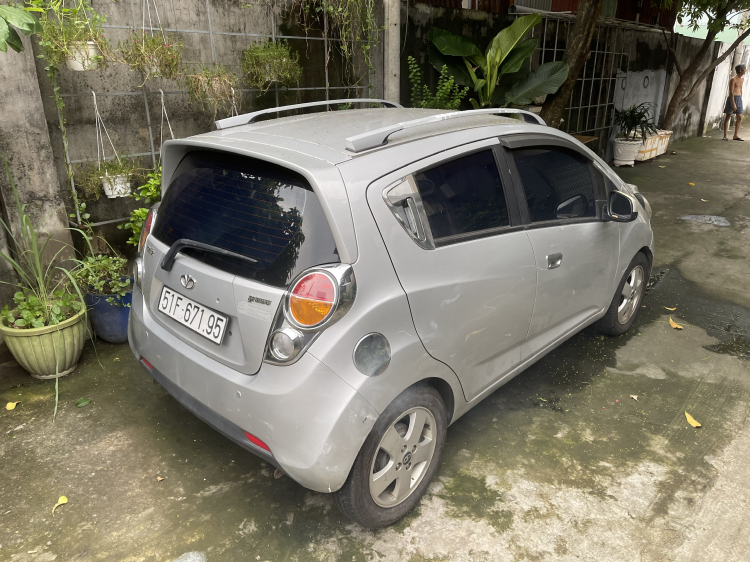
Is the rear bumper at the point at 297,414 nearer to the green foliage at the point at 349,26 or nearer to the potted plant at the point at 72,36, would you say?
the potted plant at the point at 72,36

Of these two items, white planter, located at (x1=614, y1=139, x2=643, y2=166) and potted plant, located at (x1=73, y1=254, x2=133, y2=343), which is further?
white planter, located at (x1=614, y1=139, x2=643, y2=166)

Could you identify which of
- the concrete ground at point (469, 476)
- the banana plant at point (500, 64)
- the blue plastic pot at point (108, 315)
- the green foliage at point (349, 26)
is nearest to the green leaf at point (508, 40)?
the banana plant at point (500, 64)

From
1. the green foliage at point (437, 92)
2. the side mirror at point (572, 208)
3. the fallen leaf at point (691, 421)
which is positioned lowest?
the fallen leaf at point (691, 421)

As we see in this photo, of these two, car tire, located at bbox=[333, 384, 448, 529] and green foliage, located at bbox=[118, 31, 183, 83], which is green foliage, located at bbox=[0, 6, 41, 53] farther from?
car tire, located at bbox=[333, 384, 448, 529]

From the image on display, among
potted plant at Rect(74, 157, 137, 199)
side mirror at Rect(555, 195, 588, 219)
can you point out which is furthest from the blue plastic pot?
side mirror at Rect(555, 195, 588, 219)

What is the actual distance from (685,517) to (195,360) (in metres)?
2.31

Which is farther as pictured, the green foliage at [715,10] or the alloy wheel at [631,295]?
the green foliage at [715,10]

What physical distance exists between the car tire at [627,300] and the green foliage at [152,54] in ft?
11.7

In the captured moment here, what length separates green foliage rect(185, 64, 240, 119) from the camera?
14.3 ft

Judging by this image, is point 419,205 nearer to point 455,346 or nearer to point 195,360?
point 455,346

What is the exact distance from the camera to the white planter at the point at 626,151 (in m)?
10.6

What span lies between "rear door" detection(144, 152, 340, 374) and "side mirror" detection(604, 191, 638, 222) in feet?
6.89

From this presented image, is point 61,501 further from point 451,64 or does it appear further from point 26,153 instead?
point 451,64

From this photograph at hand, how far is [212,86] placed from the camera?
437cm
